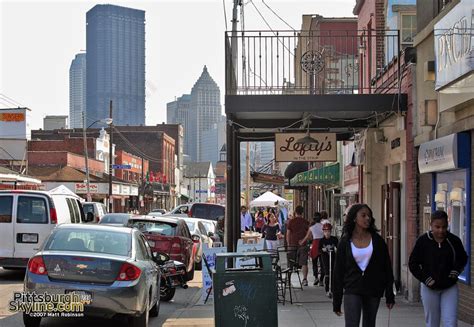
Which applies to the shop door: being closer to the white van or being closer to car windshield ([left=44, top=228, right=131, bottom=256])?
car windshield ([left=44, top=228, right=131, bottom=256])

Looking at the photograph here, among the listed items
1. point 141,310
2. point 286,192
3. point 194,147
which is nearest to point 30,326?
point 141,310

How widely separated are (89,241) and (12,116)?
47999mm

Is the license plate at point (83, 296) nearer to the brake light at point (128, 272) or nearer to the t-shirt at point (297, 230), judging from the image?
the brake light at point (128, 272)

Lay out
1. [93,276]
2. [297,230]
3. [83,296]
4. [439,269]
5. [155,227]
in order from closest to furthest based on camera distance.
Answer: [439,269] < [83,296] < [93,276] < [155,227] < [297,230]

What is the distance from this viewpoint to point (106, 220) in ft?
86.2

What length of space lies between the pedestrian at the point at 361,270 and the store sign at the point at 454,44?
8.62 ft

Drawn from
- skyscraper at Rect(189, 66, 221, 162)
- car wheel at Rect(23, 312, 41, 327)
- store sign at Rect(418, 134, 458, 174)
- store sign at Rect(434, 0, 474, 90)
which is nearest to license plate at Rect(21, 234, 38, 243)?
car wheel at Rect(23, 312, 41, 327)

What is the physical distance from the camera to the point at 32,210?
57.8 feet

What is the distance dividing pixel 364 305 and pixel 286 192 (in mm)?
50428

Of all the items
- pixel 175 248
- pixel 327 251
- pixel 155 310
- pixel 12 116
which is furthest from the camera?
pixel 12 116

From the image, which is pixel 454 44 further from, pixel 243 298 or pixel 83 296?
pixel 83 296

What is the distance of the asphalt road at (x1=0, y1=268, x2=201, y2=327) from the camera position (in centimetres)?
1127

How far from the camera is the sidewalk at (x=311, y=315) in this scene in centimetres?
1136

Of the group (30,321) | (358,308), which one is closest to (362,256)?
(358,308)
